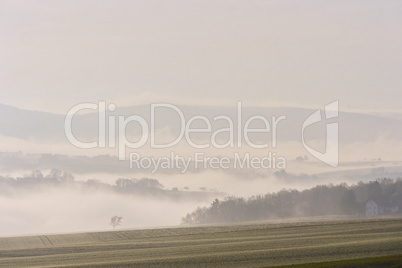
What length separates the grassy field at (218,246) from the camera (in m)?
37.9

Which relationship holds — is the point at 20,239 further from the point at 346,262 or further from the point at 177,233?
the point at 346,262

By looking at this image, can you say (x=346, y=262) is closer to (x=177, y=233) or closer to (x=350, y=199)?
(x=177, y=233)

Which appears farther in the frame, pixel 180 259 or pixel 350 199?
pixel 350 199

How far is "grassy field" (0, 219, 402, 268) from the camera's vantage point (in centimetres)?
3788

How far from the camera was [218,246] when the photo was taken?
146ft

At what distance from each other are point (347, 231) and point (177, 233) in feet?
34.4

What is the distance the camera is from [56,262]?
4034 cm

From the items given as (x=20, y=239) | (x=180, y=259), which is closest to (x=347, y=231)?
(x=180, y=259)

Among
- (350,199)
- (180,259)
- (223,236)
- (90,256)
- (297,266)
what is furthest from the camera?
(350,199)

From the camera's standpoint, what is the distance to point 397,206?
74250mm

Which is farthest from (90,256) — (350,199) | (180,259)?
(350,199)

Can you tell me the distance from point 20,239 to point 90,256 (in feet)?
42.4

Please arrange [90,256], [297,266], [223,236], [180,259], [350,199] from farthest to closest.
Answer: [350,199], [223,236], [90,256], [180,259], [297,266]

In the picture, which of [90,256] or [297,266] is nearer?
[297,266]
